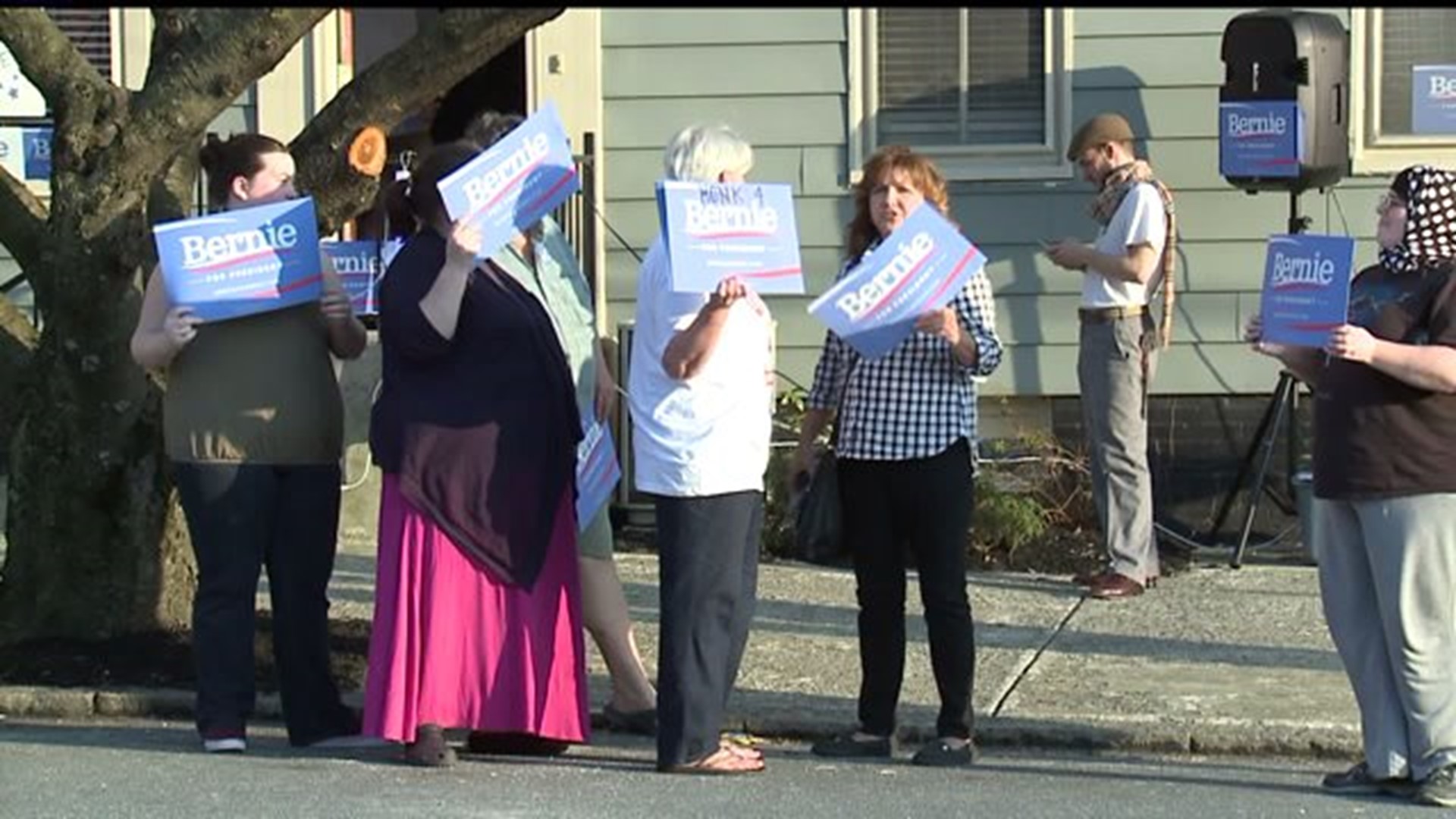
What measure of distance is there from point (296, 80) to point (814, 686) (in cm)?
554

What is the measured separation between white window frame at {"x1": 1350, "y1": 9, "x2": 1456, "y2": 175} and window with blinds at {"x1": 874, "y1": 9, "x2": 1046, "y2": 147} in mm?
1487

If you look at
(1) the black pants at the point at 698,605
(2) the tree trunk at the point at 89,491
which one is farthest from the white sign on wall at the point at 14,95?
(1) the black pants at the point at 698,605

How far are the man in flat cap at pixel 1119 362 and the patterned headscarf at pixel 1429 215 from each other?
10.1 feet

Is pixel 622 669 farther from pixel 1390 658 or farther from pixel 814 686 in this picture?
pixel 1390 658

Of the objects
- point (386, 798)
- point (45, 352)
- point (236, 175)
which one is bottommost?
point (386, 798)

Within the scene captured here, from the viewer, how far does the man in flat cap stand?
32.0 ft

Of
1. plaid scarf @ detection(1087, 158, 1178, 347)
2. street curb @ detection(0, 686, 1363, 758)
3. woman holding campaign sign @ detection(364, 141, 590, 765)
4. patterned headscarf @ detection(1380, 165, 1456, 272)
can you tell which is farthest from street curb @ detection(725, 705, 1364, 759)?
plaid scarf @ detection(1087, 158, 1178, 347)

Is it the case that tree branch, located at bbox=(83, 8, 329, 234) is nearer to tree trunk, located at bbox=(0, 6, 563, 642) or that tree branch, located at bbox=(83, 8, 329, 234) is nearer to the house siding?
tree trunk, located at bbox=(0, 6, 563, 642)

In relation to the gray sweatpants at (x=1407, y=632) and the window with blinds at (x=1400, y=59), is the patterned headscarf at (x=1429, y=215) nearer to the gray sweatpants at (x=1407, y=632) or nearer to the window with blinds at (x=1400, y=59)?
the gray sweatpants at (x=1407, y=632)

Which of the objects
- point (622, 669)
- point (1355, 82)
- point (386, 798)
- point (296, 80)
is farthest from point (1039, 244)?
point (386, 798)

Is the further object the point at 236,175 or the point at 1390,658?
the point at 236,175

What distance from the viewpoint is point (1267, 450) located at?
419 inches

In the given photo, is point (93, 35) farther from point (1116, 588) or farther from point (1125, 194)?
point (1116, 588)

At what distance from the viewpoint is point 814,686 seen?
8172 mm
